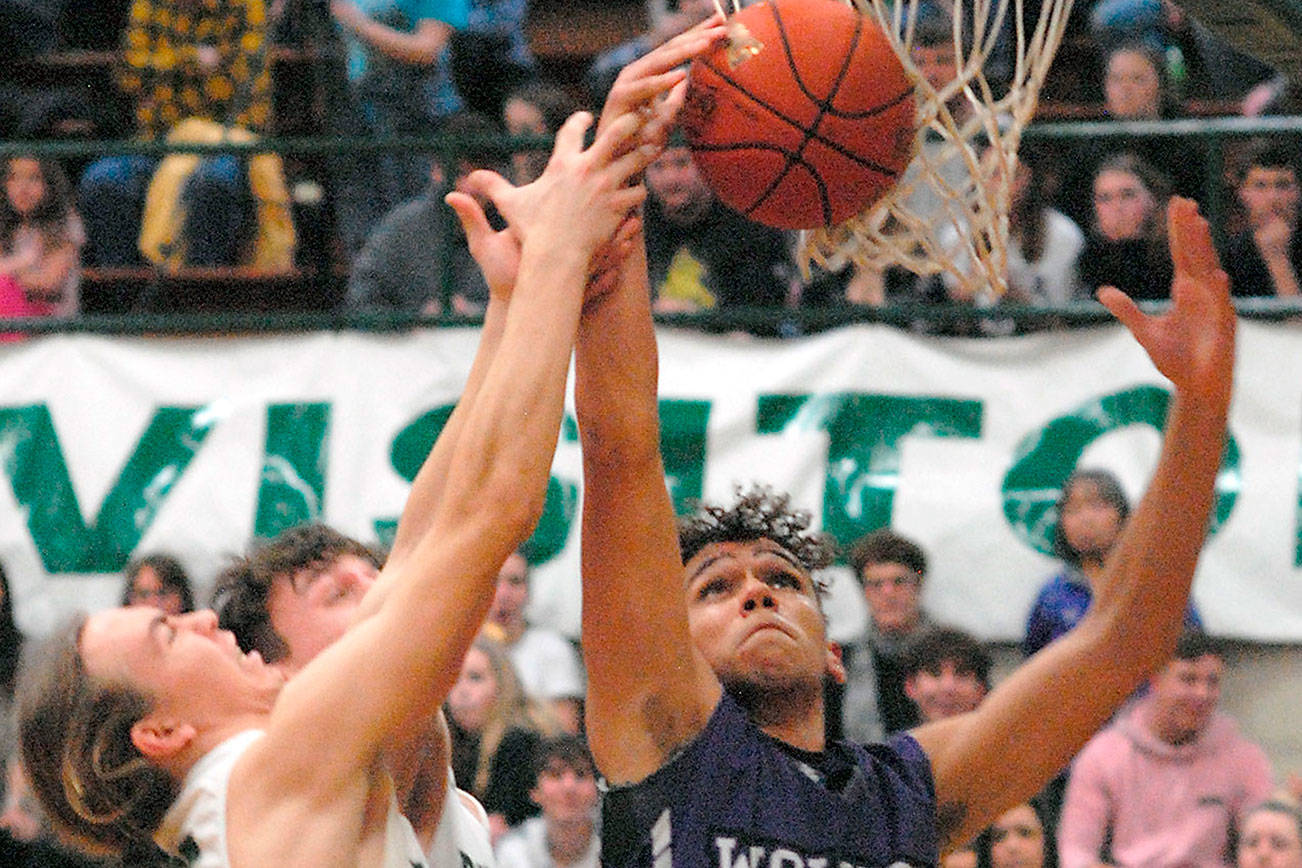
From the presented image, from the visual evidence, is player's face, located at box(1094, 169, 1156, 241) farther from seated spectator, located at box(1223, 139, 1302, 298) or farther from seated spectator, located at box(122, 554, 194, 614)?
seated spectator, located at box(122, 554, 194, 614)

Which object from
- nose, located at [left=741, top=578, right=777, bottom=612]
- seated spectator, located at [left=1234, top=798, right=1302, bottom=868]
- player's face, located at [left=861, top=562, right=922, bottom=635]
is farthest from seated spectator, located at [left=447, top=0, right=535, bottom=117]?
nose, located at [left=741, top=578, right=777, bottom=612]

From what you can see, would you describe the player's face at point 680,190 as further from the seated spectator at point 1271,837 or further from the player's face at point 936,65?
the seated spectator at point 1271,837

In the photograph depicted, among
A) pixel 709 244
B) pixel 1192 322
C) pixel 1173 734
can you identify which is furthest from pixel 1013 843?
pixel 1192 322

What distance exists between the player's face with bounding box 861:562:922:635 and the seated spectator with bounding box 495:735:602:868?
98 cm

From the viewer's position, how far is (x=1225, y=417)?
3100 millimetres

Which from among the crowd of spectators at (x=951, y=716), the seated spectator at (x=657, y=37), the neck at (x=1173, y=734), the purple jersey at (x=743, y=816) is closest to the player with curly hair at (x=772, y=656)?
the purple jersey at (x=743, y=816)

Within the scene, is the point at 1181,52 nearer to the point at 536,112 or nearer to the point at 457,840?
the point at 536,112

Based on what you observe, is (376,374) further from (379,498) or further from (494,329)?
(494,329)

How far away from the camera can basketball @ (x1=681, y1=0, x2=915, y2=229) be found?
2906 millimetres

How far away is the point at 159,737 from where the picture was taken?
2.55 m

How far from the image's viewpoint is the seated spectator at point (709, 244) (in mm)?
6121

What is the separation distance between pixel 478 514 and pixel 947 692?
10.5 feet

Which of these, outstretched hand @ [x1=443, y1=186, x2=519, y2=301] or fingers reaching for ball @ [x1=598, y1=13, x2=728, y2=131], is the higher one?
fingers reaching for ball @ [x1=598, y1=13, x2=728, y2=131]

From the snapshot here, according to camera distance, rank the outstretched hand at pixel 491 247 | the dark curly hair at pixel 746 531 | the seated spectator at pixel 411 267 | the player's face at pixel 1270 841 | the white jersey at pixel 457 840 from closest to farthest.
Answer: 1. the outstretched hand at pixel 491 247
2. the white jersey at pixel 457 840
3. the dark curly hair at pixel 746 531
4. the player's face at pixel 1270 841
5. the seated spectator at pixel 411 267
